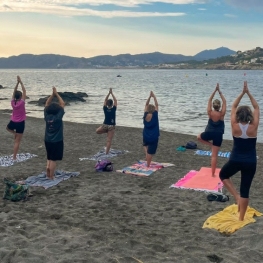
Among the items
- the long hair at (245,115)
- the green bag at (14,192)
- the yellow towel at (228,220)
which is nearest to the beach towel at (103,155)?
the green bag at (14,192)

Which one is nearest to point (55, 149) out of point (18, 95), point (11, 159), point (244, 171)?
point (18, 95)

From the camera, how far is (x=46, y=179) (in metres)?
9.57

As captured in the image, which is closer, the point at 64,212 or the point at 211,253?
the point at 211,253

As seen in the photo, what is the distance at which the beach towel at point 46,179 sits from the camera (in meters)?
9.20

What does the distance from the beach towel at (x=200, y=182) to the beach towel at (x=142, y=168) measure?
1062 mm

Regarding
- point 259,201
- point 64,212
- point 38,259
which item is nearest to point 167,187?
point 259,201

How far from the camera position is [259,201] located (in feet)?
26.8

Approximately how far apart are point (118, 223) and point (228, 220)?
6.35ft

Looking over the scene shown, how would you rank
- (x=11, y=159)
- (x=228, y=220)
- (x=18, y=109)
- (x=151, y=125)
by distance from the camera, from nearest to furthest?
(x=228, y=220), (x=151, y=125), (x=18, y=109), (x=11, y=159)

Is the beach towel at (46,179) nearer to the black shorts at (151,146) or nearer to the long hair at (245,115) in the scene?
the black shorts at (151,146)

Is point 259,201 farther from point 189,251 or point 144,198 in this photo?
point 189,251

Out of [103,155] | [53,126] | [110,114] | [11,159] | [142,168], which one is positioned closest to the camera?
[53,126]

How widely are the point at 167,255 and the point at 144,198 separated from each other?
2898 mm

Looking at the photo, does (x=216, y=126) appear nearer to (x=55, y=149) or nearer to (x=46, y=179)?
(x=55, y=149)
